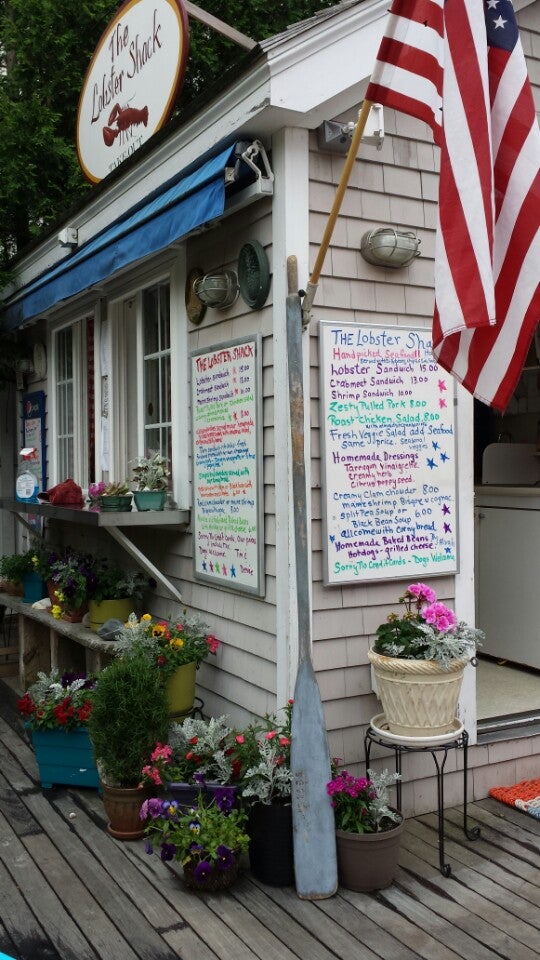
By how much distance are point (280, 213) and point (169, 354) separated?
139cm

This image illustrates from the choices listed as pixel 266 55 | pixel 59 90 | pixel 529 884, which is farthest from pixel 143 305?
pixel 59 90

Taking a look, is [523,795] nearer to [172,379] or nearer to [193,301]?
[172,379]

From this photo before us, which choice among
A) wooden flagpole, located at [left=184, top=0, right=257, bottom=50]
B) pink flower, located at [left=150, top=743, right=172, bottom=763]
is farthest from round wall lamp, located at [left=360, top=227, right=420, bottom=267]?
pink flower, located at [left=150, top=743, right=172, bottom=763]

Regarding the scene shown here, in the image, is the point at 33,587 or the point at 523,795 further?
the point at 33,587

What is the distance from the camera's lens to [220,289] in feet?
12.2

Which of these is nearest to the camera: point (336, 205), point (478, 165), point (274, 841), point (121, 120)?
point (478, 165)

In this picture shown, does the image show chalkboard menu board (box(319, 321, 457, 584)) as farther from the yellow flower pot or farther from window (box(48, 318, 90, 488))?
window (box(48, 318, 90, 488))

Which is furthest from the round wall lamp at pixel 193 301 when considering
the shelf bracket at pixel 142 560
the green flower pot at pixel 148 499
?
the shelf bracket at pixel 142 560

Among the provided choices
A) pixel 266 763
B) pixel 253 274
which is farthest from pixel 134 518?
pixel 266 763

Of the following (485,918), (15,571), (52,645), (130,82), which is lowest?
(485,918)

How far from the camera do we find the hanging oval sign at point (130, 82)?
14.4 ft

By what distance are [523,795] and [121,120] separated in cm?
421

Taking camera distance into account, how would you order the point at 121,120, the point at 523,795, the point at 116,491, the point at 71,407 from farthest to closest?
the point at 71,407 < the point at 121,120 < the point at 116,491 < the point at 523,795

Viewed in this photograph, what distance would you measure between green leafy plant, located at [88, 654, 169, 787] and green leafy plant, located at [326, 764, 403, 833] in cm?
79
